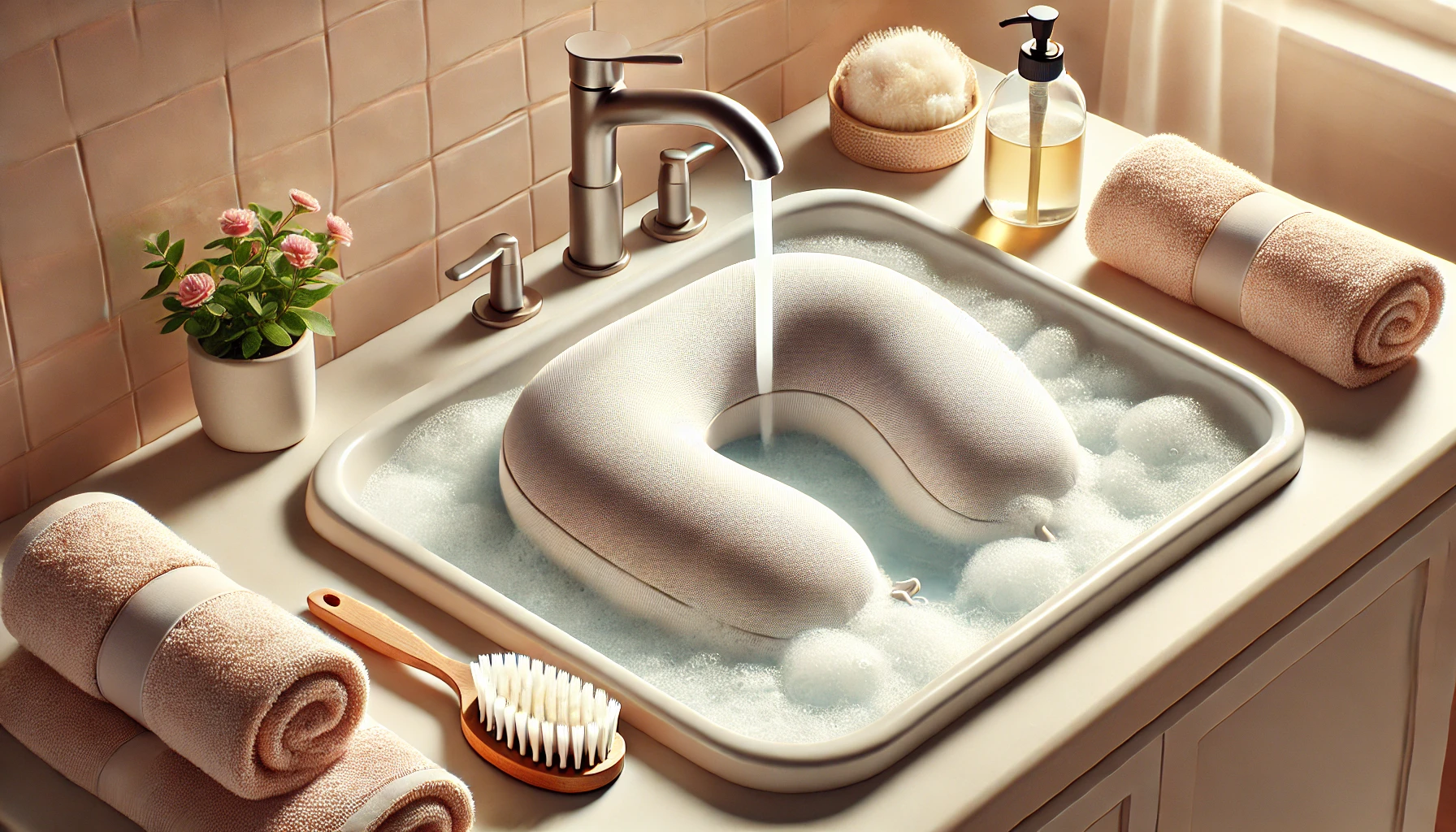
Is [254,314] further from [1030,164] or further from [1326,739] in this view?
[1326,739]

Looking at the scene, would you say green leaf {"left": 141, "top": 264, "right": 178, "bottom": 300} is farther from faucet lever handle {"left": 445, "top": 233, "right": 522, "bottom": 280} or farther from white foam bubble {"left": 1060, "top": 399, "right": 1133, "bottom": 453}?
white foam bubble {"left": 1060, "top": 399, "right": 1133, "bottom": 453}

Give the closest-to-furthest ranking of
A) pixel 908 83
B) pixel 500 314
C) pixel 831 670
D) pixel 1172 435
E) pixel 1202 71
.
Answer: pixel 831 670, pixel 1172 435, pixel 500 314, pixel 908 83, pixel 1202 71

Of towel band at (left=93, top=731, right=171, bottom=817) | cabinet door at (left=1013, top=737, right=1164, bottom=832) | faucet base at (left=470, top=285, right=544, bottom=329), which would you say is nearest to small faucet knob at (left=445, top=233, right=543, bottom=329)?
faucet base at (left=470, top=285, right=544, bottom=329)

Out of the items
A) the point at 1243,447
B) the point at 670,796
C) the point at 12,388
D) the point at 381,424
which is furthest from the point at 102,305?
the point at 1243,447

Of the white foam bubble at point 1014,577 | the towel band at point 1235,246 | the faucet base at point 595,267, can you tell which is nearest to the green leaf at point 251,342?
the faucet base at point 595,267

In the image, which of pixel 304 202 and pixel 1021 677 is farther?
pixel 304 202

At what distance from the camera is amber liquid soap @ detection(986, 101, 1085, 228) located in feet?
4.38

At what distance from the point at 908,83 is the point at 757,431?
41 cm

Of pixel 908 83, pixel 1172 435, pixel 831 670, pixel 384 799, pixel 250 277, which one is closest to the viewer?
pixel 384 799

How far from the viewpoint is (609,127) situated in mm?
1194

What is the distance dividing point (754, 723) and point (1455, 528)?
2.10ft

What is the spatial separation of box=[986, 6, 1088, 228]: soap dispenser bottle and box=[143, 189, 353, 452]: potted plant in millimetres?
592

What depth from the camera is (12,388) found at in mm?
1009

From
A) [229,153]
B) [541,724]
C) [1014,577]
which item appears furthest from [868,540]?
Answer: [229,153]
